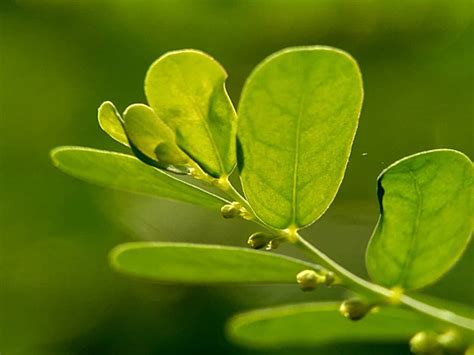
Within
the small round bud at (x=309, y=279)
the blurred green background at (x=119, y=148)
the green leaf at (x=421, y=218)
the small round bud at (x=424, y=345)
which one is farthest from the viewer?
the blurred green background at (x=119, y=148)

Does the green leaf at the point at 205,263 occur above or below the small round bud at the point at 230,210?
below

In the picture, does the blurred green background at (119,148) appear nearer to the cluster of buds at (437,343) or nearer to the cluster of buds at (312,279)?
the cluster of buds at (437,343)

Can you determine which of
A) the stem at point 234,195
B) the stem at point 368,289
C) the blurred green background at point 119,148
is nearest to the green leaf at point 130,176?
the stem at point 234,195

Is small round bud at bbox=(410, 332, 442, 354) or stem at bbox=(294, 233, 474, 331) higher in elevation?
stem at bbox=(294, 233, 474, 331)

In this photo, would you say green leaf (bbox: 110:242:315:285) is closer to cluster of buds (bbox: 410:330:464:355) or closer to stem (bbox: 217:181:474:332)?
stem (bbox: 217:181:474:332)

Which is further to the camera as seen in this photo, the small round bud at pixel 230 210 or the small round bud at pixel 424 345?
the small round bud at pixel 424 345

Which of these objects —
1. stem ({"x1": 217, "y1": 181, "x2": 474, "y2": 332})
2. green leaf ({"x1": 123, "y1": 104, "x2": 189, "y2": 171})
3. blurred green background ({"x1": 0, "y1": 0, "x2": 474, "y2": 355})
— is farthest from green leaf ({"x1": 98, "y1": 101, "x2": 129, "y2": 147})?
blurred green background ({"x1": 0, "y1": 0, "x2": 474, "y2": 355})

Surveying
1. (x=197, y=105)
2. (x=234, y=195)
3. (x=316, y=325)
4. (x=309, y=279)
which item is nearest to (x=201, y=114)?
(x=197, y=105)

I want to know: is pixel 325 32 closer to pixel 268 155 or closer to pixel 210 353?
pixel 210 353
